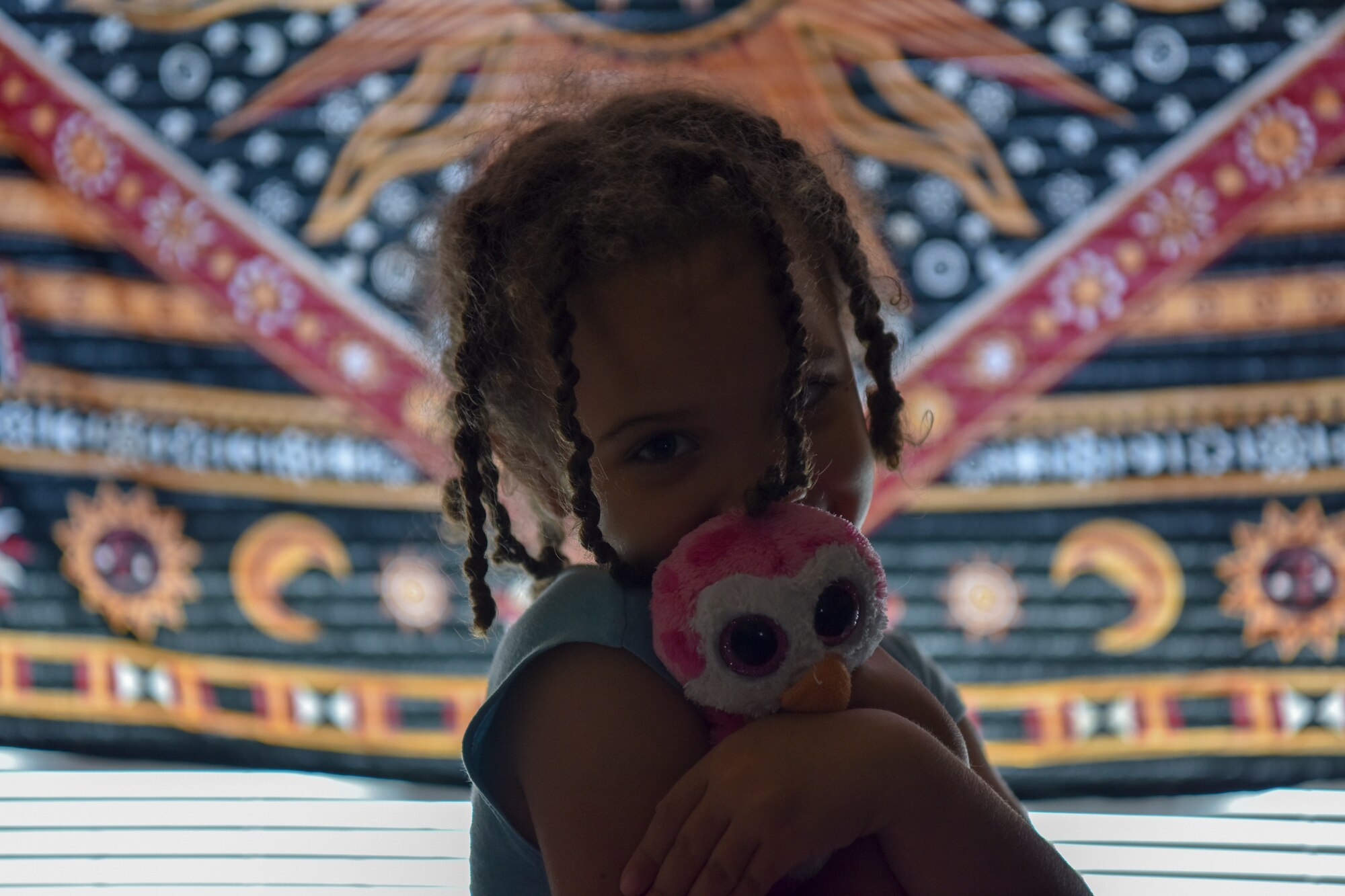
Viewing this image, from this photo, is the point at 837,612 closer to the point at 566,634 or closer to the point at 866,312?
the point at 566,634

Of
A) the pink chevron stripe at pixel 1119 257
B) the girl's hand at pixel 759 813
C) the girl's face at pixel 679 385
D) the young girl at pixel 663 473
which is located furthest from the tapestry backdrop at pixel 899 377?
the girl's hand at pixel 759 813

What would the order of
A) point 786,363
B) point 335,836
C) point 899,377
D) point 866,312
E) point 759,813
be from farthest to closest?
point 335,836 → point 899,377 → point 866,312 → point 786,363 → point 759,813

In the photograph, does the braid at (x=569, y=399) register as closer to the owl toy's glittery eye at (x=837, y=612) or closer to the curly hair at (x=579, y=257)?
the curly hair at (x=579, y=257)

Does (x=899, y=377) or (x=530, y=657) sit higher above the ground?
(x=530, y=657)

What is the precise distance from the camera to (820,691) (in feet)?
1.87

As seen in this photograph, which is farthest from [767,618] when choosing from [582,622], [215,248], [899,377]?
[215,248]

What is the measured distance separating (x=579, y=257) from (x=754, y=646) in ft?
0.85

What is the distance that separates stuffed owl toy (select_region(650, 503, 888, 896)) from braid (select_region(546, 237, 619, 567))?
0.08 meters

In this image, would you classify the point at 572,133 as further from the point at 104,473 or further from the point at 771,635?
the point at 104,473

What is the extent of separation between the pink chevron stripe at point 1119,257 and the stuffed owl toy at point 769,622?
1030mm

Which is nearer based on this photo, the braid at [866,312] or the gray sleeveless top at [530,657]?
the gray sleeveless top at [530,657]

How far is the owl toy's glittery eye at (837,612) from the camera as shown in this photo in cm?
58

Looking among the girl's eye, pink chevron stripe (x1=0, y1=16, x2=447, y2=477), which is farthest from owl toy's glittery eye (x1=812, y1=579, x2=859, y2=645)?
pink chevron stripe (x1=0, y1=16, x2=447, y2=477)

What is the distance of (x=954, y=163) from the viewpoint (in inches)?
64.7
